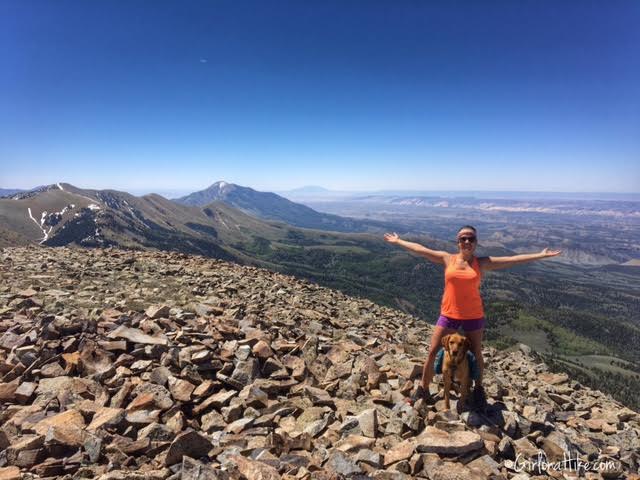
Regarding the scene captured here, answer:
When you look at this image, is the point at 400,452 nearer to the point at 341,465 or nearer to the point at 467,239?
Result: the point at 341,465

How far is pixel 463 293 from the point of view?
366 inches

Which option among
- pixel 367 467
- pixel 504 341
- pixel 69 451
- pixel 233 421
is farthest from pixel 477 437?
pixel 504 341

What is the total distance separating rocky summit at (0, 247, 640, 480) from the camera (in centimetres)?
735

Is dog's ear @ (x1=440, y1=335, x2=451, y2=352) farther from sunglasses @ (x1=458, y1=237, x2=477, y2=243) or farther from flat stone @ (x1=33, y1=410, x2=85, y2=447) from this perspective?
flat stone @ (x1=33, y1=410, x2=85, y2=447)

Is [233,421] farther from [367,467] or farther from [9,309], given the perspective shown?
[9,309]

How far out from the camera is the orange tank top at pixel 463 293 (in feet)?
30.3

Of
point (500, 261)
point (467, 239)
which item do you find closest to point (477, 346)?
point (500, 261)

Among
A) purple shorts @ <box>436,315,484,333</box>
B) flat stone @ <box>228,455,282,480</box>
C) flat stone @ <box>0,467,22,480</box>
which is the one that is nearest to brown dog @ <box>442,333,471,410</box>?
purple shorts @ <box>436,315,484,333</box>

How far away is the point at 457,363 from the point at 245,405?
18.3 feet

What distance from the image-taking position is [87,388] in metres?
9.78

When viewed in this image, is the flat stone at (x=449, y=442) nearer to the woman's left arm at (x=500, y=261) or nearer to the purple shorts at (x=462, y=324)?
the purple shorts at (x=462, y=324)

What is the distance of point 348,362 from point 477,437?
5306mm

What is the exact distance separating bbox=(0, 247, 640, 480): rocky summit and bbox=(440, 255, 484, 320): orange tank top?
2.56 metres

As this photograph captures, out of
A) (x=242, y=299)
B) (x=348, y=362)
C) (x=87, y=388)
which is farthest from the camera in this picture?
(x=242, y=299)
